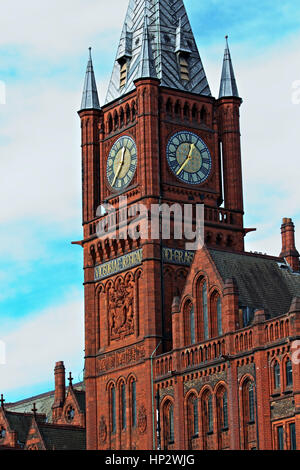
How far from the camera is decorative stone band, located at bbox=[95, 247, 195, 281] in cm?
10494

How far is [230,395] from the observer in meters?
92.6

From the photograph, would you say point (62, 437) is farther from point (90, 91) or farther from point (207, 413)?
point (90, 91)

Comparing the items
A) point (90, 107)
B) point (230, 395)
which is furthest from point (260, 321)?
point (90, 107)

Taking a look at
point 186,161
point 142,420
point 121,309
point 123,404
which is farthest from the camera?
point 186,161

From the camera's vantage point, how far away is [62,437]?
11406 cm

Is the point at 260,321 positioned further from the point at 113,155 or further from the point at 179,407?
the point at 113,155

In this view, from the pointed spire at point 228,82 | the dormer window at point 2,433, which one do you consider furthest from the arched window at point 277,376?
the dormer window at point 2,433

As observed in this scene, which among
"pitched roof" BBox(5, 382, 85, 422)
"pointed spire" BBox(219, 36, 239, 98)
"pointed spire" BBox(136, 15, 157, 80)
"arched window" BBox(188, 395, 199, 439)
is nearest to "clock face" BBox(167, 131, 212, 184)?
"pointed spire" BBox(219, 36, 239, 98)

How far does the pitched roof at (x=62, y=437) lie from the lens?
11300cm

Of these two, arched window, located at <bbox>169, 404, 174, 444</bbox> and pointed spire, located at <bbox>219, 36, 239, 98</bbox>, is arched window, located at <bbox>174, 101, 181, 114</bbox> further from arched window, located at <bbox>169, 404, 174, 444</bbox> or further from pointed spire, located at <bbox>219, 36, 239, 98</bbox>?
arched window, located at <bbox>169, 404, 174, 444</bbox>

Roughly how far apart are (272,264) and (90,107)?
20317mm

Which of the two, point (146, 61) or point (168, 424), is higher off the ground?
point (146, 61)

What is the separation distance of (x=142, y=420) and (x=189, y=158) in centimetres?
2050

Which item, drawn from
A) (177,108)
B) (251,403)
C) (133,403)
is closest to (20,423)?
(133,403)
